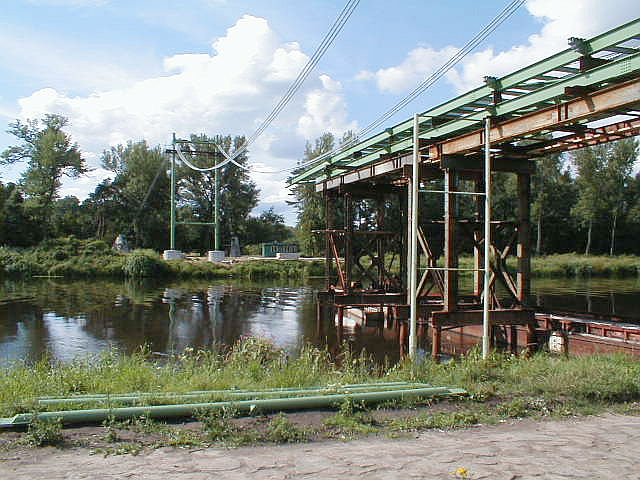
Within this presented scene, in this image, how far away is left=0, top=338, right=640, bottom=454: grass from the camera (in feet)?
16.9

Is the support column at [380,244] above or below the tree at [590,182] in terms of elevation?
below

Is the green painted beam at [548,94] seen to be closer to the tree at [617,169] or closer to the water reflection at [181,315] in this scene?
the water reflection at [181,315]

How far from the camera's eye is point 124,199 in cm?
6631

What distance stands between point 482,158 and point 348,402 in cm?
905

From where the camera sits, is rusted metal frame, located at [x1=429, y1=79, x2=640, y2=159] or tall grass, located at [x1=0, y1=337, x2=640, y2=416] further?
rusted metal frame, located at [x1=429, y1=79, x2=640, y2=159]

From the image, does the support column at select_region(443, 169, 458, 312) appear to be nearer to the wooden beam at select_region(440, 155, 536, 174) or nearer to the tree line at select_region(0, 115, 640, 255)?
the wooden beam at select_region(440, 155, 536, 174)

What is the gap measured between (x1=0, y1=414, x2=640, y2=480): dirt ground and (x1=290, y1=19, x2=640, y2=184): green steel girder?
605 cm

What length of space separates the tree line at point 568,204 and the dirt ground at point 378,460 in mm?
47597

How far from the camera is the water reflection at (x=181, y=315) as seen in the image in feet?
60.7

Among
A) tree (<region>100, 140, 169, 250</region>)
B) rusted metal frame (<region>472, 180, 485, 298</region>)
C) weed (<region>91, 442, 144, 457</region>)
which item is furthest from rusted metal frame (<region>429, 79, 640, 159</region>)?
tree (<region>100, 140, 169, 250</region>)

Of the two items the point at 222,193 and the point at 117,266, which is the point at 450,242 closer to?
the point at 117,266

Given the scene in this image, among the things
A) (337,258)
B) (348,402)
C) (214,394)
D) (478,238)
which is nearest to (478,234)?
(478,238)

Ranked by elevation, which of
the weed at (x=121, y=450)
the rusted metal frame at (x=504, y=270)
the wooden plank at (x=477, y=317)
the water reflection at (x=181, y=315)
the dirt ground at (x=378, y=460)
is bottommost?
the water reflection at (x=181, y=315)

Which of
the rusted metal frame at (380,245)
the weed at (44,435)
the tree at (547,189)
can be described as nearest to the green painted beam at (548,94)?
the rusted metal frame at (380,245)
